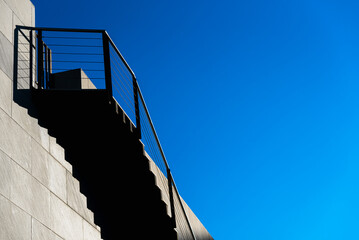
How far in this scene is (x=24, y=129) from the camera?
738cm

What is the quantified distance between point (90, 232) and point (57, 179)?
1248mm

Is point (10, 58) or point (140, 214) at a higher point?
point (10, 58)

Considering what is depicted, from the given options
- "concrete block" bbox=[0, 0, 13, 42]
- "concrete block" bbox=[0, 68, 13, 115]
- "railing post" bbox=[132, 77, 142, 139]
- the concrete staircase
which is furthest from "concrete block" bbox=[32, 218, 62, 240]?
"concrete block" bbox=[0, 0, 13, 42]

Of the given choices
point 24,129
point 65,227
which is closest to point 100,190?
point 65,227

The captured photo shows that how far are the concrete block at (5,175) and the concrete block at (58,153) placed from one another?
1323 mm

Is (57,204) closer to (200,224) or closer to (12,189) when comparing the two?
(12,189)

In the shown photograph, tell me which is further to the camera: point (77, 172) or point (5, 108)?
point (77, 172)

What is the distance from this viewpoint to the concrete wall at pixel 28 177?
21.6ft

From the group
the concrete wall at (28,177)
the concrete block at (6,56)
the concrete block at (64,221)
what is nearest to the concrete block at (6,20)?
the concrete wall at (28,177)

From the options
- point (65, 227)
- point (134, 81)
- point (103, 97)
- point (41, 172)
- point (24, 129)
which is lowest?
point (65, 227)

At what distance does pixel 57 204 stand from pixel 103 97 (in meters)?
1.88

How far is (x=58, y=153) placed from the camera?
8203 millimetres

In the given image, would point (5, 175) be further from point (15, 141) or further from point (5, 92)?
point (5, 92)

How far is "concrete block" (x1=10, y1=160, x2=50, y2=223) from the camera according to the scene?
264 inches
